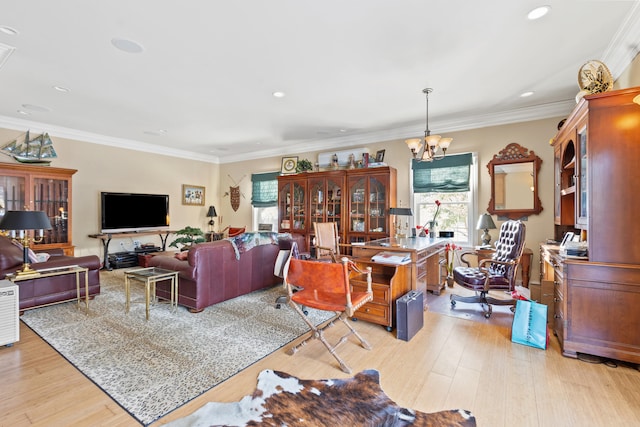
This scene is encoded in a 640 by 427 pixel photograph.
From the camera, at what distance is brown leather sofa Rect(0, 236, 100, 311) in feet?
11.2

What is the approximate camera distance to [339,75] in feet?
11.3

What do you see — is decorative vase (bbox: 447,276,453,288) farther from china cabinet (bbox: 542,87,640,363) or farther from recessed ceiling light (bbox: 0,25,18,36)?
recessed ceiling light (bbox: 0,25,18,36)

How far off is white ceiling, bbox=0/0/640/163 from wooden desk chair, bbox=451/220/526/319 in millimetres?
1845

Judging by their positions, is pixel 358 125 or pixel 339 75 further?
pixel 358 125

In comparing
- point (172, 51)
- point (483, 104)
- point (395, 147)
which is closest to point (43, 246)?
point (172, 51)

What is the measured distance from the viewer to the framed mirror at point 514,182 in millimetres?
4500

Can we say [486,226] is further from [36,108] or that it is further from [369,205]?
[36,108]

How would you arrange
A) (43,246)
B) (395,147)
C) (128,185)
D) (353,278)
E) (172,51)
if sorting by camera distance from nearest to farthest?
(172,51), (353,278), (43,246), (395,147), (128,185)

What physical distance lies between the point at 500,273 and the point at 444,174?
6.83ft

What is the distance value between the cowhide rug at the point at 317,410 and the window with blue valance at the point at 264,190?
18.3 ft

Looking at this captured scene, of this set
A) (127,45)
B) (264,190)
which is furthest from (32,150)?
(264,190)

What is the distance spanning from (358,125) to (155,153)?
16.0 ft

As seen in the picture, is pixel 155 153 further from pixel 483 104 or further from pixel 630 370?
pixel 630 370

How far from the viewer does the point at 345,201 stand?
18.9 ft
